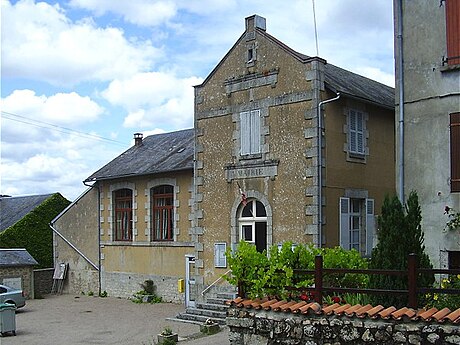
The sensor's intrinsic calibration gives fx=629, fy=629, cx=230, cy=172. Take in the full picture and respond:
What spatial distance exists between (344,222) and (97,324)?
7211mm

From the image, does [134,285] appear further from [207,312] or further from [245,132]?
[245,132]

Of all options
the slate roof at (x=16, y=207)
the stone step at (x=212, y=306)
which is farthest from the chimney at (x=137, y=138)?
the stone step at (x=212, y=306)

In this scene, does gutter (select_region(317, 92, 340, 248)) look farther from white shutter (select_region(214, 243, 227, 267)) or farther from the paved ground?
the paved ground

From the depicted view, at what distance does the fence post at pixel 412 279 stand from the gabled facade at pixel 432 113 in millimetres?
3854

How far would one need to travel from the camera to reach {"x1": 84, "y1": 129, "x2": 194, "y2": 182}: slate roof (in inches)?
825

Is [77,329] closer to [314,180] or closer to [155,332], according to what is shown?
[155,332]

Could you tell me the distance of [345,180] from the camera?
16.1 meters

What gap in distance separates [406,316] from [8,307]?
37.2 ft

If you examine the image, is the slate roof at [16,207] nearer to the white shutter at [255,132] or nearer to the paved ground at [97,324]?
the paved ground at [97,324]

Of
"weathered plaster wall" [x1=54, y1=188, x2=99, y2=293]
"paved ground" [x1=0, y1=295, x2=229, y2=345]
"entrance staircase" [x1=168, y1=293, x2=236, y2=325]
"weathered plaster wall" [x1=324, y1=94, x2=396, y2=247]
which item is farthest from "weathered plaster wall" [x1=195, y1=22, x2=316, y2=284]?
"weathered plaster wall" [x1=54, y1=188, x2=99, y2=293]

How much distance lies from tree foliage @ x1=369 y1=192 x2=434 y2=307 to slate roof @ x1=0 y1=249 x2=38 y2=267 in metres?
17.6

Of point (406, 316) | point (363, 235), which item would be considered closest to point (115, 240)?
point (363, 235)

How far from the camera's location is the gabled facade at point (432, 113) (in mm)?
11602

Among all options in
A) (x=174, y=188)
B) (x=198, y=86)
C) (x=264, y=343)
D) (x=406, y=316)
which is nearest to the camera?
(x=406, y=316)
